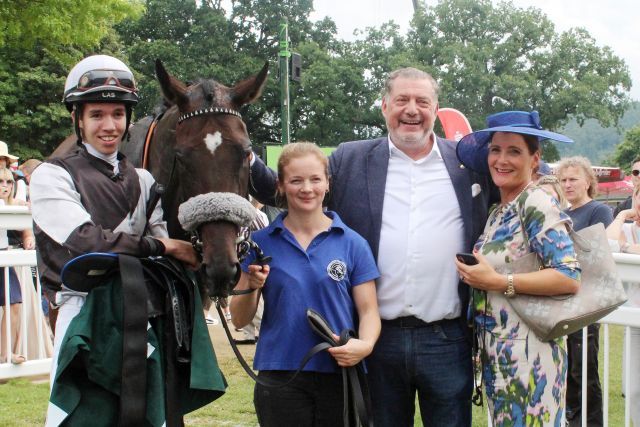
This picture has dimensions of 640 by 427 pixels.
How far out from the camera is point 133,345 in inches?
89.0

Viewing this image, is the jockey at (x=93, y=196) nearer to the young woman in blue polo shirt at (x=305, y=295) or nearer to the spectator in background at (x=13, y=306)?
the young woman in blue polo shirt at (x=305, y=295)

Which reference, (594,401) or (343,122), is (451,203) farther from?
(343,122)

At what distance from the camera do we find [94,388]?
230 centimetres

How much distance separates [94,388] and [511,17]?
145 ft

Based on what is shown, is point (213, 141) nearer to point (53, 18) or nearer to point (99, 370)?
point (99, 370)

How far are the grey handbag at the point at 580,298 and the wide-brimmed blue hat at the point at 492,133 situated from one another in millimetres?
372

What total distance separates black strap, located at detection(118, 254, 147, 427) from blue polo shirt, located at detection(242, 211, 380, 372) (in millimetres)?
480


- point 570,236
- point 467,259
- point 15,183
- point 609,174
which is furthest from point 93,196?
point 609,174

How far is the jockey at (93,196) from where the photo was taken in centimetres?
233

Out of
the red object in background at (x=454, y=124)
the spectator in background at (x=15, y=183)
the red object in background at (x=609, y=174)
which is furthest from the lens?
the red object in background at (x=609, y=174)

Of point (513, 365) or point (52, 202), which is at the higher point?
point (52, 202)

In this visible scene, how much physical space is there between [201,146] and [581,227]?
140 inches

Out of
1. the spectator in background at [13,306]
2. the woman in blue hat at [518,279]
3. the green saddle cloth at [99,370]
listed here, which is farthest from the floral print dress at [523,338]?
the spectator in background at [13,306]

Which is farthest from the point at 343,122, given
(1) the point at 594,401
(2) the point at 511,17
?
(1) the point at 594,401
